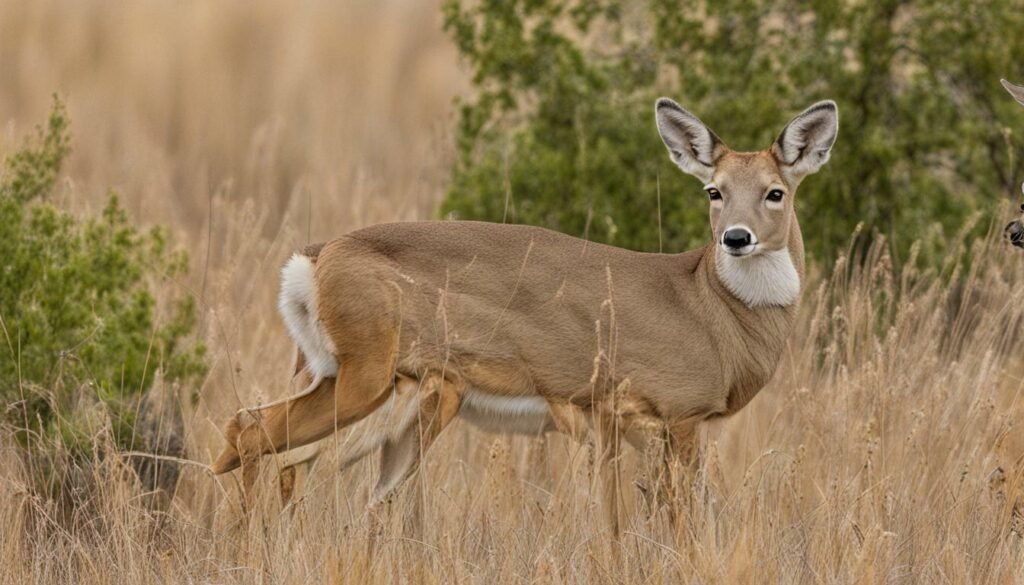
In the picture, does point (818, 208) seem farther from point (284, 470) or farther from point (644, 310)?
point (284, 470)

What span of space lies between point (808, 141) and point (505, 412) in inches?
64.3

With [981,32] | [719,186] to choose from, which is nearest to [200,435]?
[719,186]

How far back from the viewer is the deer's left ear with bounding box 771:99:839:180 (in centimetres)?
665

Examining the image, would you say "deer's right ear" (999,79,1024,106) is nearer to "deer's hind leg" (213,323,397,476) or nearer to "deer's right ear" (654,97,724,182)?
"deer's right ear" (654,97,724,182)

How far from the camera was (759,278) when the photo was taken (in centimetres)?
660

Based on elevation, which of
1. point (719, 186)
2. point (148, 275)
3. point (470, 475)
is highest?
point (719, 186)

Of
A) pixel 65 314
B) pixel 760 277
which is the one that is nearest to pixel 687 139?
pixel 760 277

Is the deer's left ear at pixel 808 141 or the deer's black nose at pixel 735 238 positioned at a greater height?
the deer's left ear at pixel 808 141

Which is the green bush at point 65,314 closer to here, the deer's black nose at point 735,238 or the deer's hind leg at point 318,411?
the deer's hind leg at point 318,411

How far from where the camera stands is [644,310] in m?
6.43

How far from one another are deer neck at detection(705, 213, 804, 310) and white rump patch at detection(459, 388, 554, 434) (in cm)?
90

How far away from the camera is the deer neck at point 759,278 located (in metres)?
6.58

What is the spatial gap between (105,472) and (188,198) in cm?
752

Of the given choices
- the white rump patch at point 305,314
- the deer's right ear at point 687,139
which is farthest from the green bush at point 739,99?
the white rump patch at point 305,314
